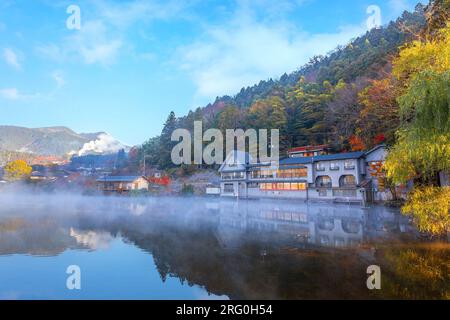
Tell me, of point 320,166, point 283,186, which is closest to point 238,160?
point 283,186

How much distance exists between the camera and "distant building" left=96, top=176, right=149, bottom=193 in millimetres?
55875

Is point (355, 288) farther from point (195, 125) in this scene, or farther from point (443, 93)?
point (195, 125)

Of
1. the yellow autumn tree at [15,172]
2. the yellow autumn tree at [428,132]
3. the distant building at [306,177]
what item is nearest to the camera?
the yellow autumn tree at [428,132]

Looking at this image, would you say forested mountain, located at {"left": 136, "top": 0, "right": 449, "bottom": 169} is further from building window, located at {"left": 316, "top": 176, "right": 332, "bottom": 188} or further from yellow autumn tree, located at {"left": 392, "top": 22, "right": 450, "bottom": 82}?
yellow autumn tree, located at {"left": 392, "top": 22, "right": 450, "bottom": 82}

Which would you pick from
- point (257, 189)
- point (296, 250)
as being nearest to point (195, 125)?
point (257, 189)

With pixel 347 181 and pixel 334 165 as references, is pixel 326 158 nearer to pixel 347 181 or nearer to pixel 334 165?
pixel 334 165

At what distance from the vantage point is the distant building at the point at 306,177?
30844mm

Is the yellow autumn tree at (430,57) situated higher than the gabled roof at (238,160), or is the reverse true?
the yellow autumn tree at (430,57)

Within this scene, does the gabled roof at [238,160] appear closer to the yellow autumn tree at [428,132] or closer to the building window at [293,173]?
the building window at [293,173]

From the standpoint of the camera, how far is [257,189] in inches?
1649

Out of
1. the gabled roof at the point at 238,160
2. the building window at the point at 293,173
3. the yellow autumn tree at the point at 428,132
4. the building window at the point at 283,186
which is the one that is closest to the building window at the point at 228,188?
the gabled roof at the point at 238,160

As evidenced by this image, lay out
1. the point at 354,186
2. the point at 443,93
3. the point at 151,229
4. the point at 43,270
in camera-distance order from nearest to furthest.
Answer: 1. the point at 443,93
2. the point at 43,270
3. the point at 151,229
4. the point at 354,186

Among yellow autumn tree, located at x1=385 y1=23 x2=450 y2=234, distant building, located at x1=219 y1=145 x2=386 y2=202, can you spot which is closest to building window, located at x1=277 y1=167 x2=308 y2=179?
distant building, located at x1=219 y1=145 x2=386 y2=202
